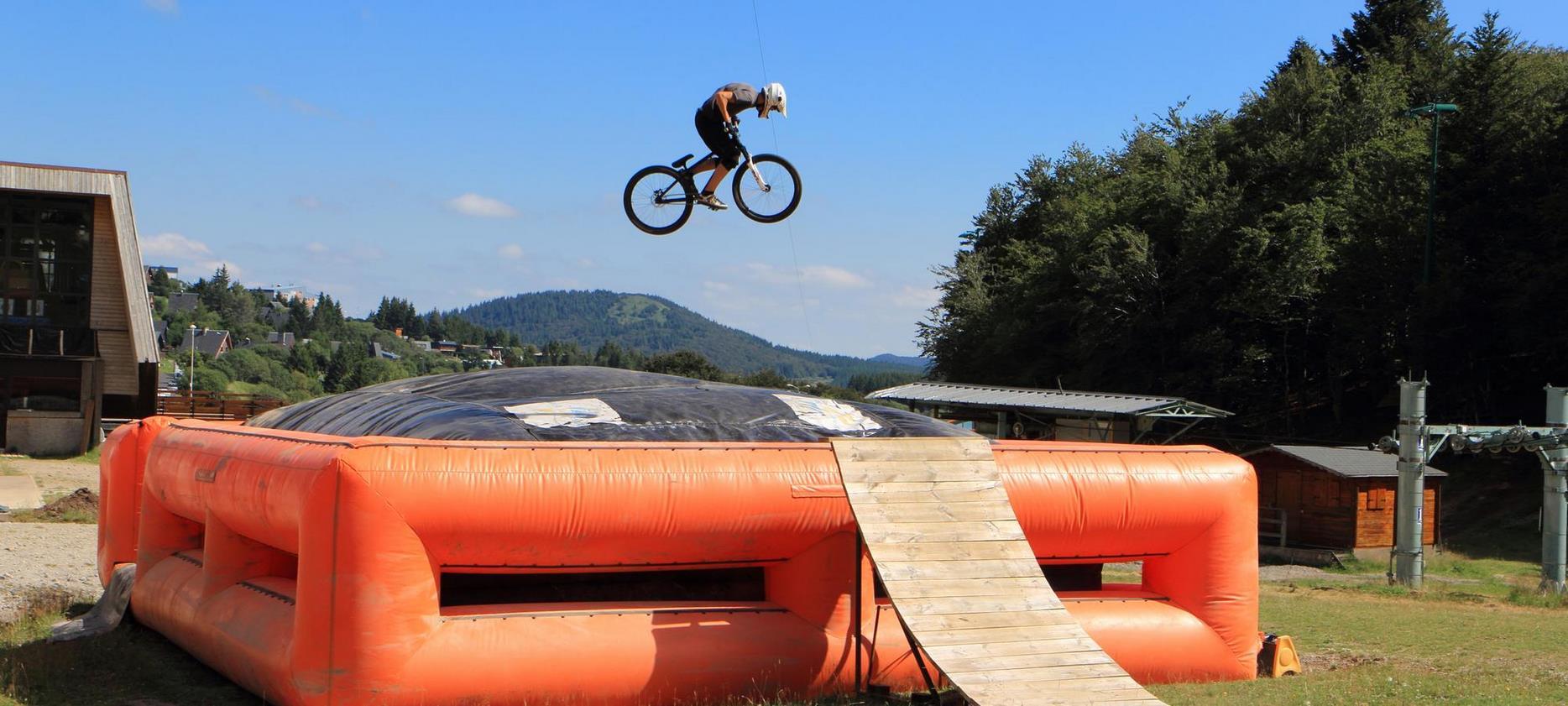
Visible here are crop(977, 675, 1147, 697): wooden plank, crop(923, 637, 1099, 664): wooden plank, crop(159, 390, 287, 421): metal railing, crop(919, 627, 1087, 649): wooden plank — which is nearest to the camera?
crop(977, 675, 1147, 697): wooden plank

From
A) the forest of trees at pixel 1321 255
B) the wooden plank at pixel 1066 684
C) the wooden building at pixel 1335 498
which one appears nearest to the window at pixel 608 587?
the wooden plank at pixel 1066 684

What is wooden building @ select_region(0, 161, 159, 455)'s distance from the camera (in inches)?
1286

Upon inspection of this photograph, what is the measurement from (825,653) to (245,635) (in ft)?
12.1

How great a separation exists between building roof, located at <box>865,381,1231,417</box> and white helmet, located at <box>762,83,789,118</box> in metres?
22.8

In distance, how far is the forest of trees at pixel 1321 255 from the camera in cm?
3778

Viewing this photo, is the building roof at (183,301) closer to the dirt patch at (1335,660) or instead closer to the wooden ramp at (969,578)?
the dirt patch at (1335,660)

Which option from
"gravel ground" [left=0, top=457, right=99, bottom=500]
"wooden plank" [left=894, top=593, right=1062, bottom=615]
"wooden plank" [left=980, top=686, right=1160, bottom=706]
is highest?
"wooden plank" [left=894, top=593, right=1062, bottom=615]

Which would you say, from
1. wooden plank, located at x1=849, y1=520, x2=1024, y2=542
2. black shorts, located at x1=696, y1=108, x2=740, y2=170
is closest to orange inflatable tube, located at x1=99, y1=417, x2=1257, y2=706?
wooden plank, located at x1=849, y1=520, x2=1024, y2=542

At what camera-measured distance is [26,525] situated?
60.5 ft

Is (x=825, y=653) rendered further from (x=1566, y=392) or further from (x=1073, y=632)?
(x=1566, y=392)

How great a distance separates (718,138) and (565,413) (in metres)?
3.76

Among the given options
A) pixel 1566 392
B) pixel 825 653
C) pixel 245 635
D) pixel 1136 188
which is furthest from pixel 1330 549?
pixel 1136 188

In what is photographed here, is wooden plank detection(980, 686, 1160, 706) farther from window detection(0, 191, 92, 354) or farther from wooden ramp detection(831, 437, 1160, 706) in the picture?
window detection(0, 191, 92, 354)

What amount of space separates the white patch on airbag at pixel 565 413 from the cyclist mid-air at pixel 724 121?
3368mm
